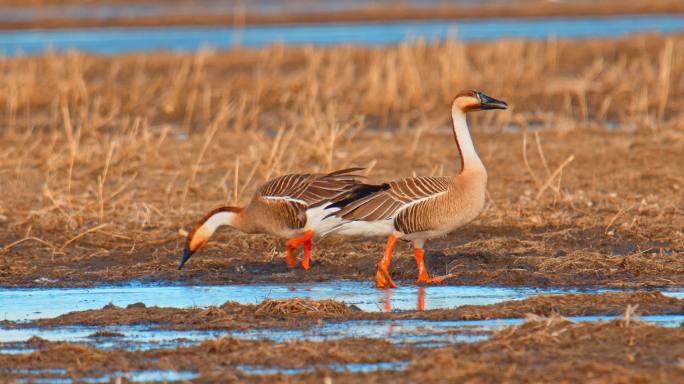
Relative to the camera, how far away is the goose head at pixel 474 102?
30.4 feet

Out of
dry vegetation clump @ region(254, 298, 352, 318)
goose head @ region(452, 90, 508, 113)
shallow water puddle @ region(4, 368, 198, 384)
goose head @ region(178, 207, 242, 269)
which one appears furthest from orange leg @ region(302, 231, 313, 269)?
shallow water puddle @ region(4, 368, 198, 384)

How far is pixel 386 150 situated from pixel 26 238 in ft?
19.0

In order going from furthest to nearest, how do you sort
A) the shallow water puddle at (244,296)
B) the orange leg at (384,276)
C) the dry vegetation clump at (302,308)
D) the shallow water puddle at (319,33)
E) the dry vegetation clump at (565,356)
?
the shallow water puddle at (319,33), the orange leg at (384,276), the shallow water puddle at (244,296), the dry vegetation clump at (302,308), the dry vegetation clump at (565,356)

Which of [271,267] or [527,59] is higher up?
[527,59]

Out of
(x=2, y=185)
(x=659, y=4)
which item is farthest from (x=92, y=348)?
(x=659, y=4)

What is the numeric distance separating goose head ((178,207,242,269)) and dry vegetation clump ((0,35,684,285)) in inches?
9.1

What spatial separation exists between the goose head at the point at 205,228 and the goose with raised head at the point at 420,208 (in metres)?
1.05

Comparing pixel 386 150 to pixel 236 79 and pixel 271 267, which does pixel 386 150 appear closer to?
pixel 271 267

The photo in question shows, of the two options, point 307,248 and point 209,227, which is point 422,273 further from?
point 209,227

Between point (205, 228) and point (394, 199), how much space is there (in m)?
1.64

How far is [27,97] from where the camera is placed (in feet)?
64.2

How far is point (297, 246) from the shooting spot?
9750 millimetres

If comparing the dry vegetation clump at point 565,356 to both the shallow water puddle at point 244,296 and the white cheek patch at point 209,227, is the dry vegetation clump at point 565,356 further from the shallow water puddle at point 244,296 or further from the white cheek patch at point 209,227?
the white cheek patch at point 209,227

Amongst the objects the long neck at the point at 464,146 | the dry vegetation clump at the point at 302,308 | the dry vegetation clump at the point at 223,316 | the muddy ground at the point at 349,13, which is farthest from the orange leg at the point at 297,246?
the muddy ground at the point at 349,13
